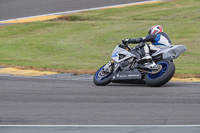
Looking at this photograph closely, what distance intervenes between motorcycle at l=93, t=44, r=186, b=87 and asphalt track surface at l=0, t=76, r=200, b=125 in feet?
0.76

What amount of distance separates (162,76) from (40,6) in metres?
25.9

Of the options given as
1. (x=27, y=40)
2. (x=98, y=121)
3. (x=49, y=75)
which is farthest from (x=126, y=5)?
(x=98, y=121)

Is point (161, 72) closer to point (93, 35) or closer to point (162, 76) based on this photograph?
point (162, 76)

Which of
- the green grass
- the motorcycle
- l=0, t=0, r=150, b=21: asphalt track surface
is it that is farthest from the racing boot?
l=0, t=0, r=150, b=21: asphalt track surface

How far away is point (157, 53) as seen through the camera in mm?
12195

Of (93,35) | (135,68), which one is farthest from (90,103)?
(93,35)

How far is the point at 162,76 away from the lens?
11.3 m

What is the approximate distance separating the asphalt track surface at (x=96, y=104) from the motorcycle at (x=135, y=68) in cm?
23

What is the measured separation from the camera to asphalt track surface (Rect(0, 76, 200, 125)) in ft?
24.9

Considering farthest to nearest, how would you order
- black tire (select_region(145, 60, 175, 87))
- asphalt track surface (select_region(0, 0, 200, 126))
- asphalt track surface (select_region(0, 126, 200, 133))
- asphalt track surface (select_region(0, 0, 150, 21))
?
asphalt track surface (select_region(0, 0, 150, 21)), black tire (select_region(145, 60, 175, 87)), asphalt track surface (select_region(0, 0, 200, 126)), asphalt track surface (select_region(0, 126, 200, 133))

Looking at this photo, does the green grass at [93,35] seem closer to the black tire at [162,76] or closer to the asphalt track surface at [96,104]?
the black tire at [162,76]

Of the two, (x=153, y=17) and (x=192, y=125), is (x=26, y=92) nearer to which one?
(x=192, y=125)

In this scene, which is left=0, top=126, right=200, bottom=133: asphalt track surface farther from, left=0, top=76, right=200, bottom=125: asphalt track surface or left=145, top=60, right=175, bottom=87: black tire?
left=145, top=60, right=175, bottom=87: black tire

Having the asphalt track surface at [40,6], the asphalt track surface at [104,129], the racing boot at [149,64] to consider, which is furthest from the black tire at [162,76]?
the asphalt track surface at [40,6]
